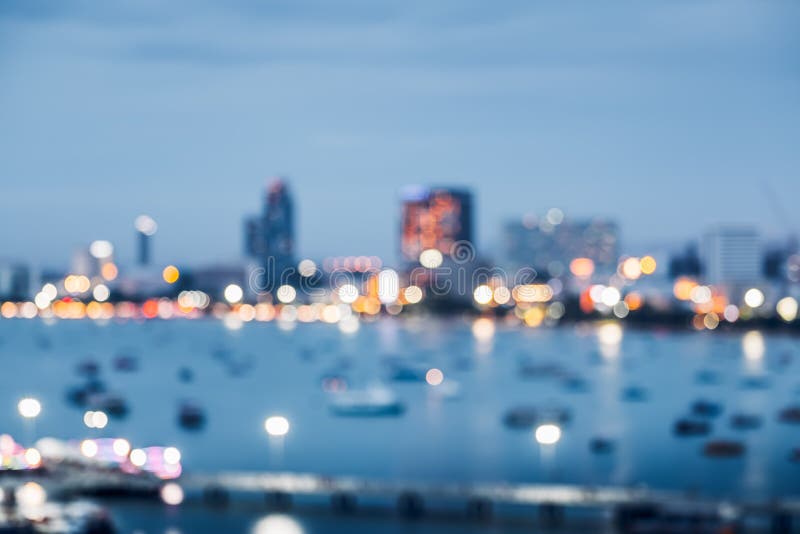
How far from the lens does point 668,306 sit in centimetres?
5347

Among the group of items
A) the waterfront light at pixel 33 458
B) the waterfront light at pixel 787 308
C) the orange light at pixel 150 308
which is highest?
the orange light at pixel 150 308

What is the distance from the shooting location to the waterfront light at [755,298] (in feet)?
169

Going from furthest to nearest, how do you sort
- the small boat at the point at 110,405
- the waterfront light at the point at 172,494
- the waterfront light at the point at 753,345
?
1. the waterfront light at the point at 753,345
2. the small boat at the point at 110,405
3. the waterfront light at the point at 172,494

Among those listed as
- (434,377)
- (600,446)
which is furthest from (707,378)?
(600,446)

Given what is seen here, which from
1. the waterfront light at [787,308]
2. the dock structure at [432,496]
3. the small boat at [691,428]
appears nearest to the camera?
the dock structure at [432,496]

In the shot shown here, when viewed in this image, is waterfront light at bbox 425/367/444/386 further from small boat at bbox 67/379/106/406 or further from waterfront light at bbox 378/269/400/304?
waterfront light at bbox 378/269/400/304

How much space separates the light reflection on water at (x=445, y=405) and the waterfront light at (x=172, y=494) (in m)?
3.50

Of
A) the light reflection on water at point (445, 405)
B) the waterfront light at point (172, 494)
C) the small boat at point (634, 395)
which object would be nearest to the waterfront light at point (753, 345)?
the light reflection on water at point (445, 405)

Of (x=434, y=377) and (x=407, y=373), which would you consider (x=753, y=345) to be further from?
(x=407, y=373)

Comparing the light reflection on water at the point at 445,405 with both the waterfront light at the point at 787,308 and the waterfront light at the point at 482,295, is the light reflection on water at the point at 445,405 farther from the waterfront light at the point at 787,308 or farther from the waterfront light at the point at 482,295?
the waterfront light at the point at 482,295

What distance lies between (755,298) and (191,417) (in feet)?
127

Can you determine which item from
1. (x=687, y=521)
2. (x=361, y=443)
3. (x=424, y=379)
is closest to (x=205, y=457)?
(x=361, y=443)

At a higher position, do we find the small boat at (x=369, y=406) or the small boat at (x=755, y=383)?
the small boat at (x=369, y=406)

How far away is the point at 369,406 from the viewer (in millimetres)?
19594
